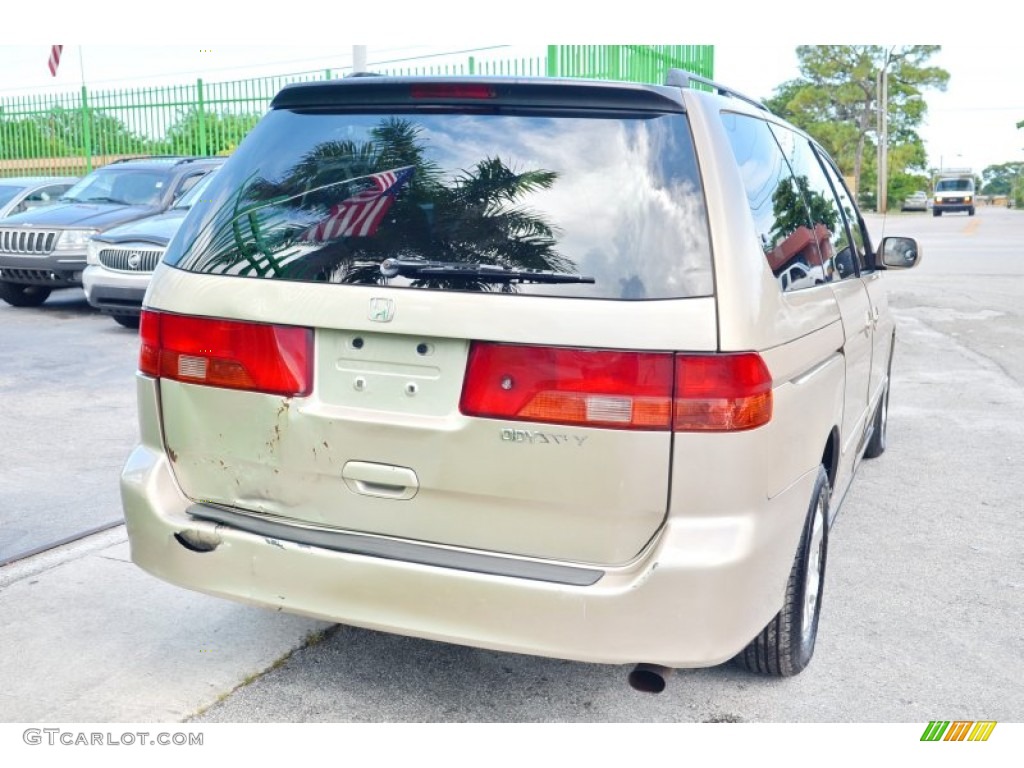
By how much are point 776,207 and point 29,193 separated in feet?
43.8

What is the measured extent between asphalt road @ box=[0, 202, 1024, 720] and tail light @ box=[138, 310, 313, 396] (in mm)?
994

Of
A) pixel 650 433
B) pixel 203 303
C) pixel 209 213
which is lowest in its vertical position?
pixel 650 433

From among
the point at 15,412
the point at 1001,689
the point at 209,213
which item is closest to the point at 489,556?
the point at 209,213

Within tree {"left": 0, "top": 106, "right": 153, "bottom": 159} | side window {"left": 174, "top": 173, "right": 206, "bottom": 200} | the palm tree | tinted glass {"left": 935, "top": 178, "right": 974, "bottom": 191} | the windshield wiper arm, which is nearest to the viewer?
the palm tree

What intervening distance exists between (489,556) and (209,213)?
1.32 m

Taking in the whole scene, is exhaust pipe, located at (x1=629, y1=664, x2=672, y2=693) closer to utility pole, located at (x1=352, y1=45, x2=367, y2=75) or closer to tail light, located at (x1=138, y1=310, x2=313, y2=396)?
tail light, located at (x1=138, y1=310, x2=313, y2=396)

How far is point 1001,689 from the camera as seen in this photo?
336cm

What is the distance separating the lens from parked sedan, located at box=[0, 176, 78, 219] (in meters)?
13.9

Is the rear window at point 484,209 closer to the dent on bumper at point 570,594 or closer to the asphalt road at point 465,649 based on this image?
the dent on bumper at point 570,594

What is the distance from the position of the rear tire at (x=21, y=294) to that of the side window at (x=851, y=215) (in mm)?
10143

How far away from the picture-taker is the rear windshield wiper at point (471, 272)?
2656mm

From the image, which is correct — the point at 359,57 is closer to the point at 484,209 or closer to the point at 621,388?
the point at 484,209
